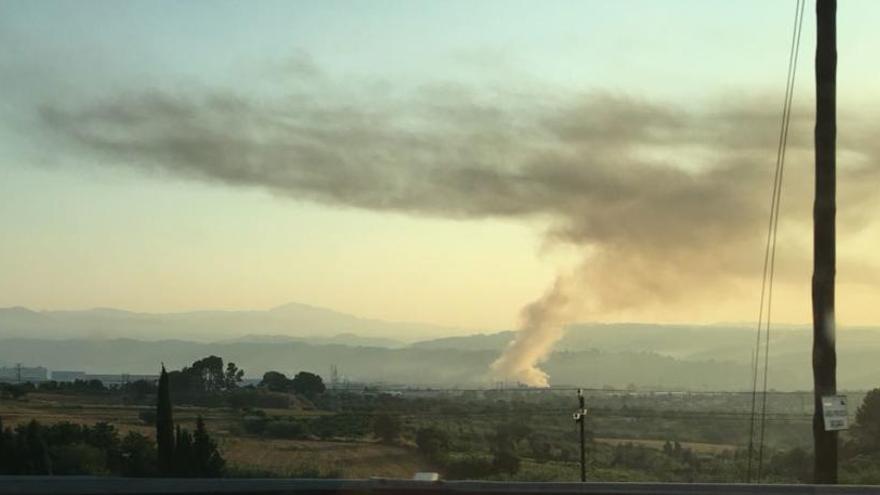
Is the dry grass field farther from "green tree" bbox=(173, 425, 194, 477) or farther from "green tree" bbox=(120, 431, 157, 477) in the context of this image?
"green tree" bbox=(120, 431, 157, 477)

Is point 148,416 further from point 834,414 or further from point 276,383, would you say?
point 834,414

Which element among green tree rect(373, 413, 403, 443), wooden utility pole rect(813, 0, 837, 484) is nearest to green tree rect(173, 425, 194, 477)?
green tree rect(373, 413, 403, 443)

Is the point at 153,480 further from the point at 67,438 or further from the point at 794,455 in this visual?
the point at 67,438

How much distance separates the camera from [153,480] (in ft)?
29.7

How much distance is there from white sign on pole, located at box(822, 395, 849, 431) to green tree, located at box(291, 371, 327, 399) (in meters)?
89.2

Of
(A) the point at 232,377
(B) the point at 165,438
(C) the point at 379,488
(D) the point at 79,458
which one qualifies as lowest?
(D) the point at 79,458

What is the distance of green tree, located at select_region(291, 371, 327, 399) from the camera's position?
10581cm

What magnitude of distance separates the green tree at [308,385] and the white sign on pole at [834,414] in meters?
89.2

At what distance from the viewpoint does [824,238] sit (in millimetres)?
15891

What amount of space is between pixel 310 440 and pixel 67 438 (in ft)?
48.1

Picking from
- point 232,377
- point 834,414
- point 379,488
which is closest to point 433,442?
point 834,414

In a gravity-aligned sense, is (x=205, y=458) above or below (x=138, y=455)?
above

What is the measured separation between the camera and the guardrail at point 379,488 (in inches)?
333

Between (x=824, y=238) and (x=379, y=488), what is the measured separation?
9.46 metres
